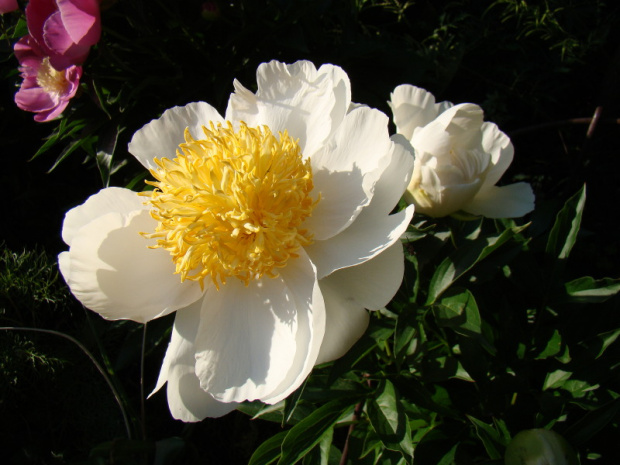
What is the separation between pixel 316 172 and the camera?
0.84 metres

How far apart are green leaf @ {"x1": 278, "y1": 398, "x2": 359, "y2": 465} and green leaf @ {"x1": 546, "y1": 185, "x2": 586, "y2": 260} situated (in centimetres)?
45

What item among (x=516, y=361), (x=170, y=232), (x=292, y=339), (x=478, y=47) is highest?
(x=170, y=232)

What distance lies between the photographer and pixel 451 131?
84 centimetres

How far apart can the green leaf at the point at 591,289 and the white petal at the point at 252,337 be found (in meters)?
0.49

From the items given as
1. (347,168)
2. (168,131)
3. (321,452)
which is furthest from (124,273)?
(321,452)

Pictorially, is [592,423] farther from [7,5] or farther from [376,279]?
[7,5]

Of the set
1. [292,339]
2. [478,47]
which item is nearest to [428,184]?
[292,339]

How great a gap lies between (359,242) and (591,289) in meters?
0.45

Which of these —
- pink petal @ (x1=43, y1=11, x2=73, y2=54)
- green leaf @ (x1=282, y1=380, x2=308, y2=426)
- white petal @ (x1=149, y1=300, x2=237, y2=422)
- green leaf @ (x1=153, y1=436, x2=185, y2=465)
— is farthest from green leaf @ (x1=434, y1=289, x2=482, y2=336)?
pink petal @ (x1=43, y1=11, x2=73, y2=54)

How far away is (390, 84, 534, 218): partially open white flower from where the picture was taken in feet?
2.66

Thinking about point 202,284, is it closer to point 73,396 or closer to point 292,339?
point 292,339

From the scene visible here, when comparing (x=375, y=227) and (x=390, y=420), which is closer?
(x=375, y=227)

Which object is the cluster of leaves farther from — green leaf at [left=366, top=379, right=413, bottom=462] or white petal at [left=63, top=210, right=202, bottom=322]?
white petal at [left=63, top=210, right=202, bottom=322]

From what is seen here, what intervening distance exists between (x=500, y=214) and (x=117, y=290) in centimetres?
59
